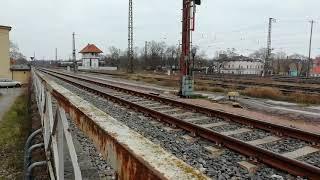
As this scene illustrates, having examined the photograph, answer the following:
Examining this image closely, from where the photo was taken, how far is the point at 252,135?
30.5 feet

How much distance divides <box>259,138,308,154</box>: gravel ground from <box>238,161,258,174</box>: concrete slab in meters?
1.48

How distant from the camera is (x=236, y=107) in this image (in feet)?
55.0

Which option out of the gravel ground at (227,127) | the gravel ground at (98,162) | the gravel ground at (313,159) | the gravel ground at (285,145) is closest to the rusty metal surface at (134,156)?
the gravel ground at (98,162)

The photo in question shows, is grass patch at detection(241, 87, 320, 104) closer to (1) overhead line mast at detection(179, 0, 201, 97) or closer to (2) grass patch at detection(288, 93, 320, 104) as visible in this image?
(2) grass patch at detection(288, 93, 320, 104)

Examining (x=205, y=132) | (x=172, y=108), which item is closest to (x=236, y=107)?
(x=172, y=108)

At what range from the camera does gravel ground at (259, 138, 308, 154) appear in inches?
308

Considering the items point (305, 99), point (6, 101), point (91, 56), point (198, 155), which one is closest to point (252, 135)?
point (198, 155)

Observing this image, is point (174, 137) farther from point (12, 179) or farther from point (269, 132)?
point (12, 179)

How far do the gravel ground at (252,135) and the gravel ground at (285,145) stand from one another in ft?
2.10

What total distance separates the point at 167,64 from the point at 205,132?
326ft

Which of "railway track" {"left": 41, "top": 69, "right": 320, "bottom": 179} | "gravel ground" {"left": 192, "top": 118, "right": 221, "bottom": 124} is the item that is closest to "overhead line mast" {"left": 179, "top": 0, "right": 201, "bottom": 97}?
"railway track" {"left": 41, "top": 69, "right": 320, "bottom": 179}

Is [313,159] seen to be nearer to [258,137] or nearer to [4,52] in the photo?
[258,137]

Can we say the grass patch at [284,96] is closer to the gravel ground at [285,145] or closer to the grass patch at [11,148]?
the gravel ground at [285,145]

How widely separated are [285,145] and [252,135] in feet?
3.95
